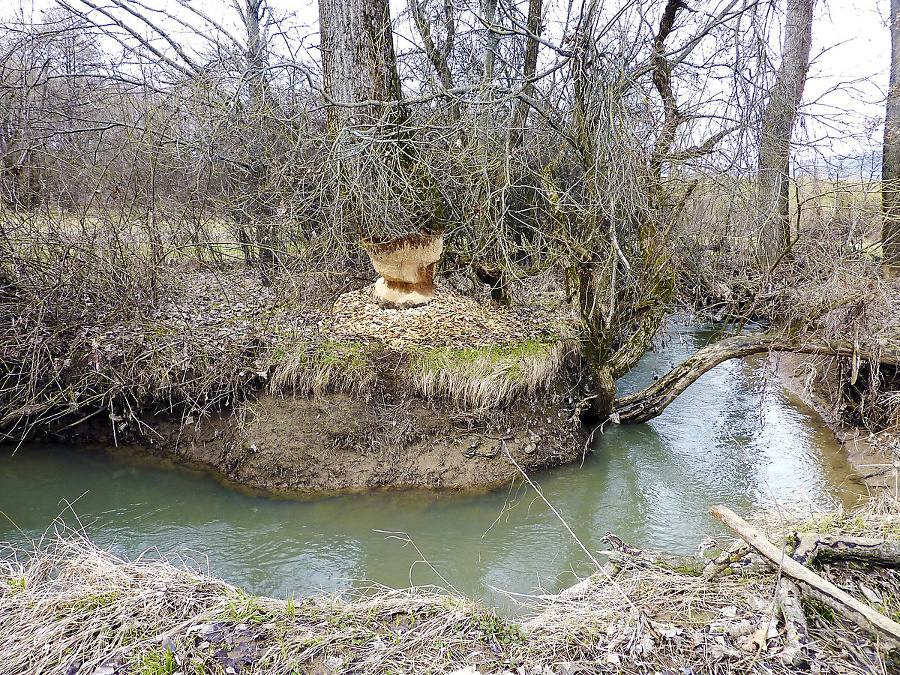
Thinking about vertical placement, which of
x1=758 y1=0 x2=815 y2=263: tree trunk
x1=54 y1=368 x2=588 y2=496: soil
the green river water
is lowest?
the green river water

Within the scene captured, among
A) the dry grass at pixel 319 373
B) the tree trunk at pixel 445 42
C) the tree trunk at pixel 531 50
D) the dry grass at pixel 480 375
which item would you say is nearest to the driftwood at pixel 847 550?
the dry grass at pixel 480 375

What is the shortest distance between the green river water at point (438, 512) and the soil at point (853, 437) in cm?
16

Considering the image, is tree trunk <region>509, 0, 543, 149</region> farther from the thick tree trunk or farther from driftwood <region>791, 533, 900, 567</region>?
driftwood <region>791, 533, 900, 567</region>

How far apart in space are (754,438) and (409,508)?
4264mm

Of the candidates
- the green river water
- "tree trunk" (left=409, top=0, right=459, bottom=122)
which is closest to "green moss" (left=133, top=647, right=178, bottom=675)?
the green river water

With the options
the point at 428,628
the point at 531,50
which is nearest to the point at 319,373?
the point at 428,628

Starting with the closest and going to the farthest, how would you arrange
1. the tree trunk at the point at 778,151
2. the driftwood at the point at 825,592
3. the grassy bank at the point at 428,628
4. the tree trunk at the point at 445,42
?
the driftwood at the point at 825,592
the grassy bank at the point at 428,628
the tree trunk at the point at 778,151
the tree trunk at the point at 445,42

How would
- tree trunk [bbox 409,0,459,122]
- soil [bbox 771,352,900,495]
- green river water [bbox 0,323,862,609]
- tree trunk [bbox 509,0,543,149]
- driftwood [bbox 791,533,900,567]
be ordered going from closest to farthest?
driftwood [bbox 791,533,900,567] < green river water [bbox 0,323,862,609] < soil [bbox 771,352,900,495] < tree trunk [bbox 509,0,543,149] < tree trunk [bbox 409,0,459,122]

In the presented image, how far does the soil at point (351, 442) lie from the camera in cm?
554

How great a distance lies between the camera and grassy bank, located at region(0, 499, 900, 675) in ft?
8.32

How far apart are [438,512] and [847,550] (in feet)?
10.7

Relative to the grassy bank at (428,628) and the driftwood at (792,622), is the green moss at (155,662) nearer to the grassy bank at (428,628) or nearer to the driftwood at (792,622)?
the grassy bank at (428,628)

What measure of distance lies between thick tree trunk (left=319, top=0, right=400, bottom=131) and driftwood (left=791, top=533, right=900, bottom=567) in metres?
5.19

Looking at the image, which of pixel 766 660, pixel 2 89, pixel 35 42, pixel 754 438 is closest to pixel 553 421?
pixel 754 438
